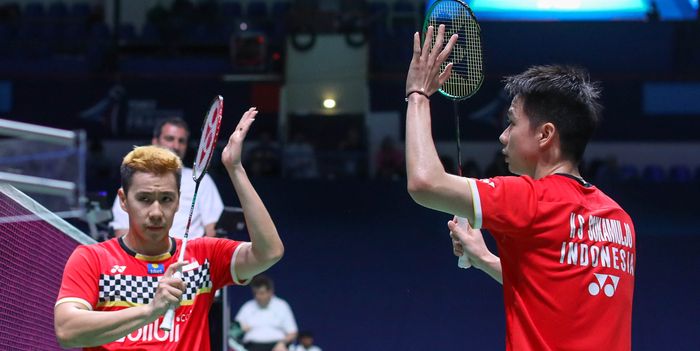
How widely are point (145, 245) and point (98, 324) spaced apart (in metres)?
0.44

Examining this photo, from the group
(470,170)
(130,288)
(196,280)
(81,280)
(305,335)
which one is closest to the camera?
(81,280)

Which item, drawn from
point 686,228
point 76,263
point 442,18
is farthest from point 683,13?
point 76,263

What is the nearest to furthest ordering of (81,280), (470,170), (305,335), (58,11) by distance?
1. (81,280)
2. (305,335)
3. (470,170)
4. (58,11)

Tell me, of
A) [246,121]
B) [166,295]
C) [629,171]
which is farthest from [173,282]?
[629,171]

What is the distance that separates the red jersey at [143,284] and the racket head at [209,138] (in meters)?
0.33

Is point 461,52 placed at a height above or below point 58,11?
below

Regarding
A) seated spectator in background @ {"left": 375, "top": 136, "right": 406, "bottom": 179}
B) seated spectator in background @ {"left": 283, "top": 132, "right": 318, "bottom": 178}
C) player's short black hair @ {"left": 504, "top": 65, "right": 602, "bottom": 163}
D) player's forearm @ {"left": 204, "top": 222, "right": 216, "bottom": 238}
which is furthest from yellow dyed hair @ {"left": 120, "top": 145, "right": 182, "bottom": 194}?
seated spectator in background @ {"left": 375, "top": 136, "right": 406, "bottom": 179}

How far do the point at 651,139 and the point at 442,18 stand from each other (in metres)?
10.8

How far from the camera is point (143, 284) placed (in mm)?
3158

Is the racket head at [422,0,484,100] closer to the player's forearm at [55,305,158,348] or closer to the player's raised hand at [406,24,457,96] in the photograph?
the player's raised hand at [406,24,457,96]

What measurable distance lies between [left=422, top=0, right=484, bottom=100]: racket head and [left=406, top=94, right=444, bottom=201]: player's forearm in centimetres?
Answer: 66

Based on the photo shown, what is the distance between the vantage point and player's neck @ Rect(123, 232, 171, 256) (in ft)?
10.6

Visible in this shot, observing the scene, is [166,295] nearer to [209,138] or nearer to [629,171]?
[209,138]

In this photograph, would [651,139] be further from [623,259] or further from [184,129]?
[623,259]
